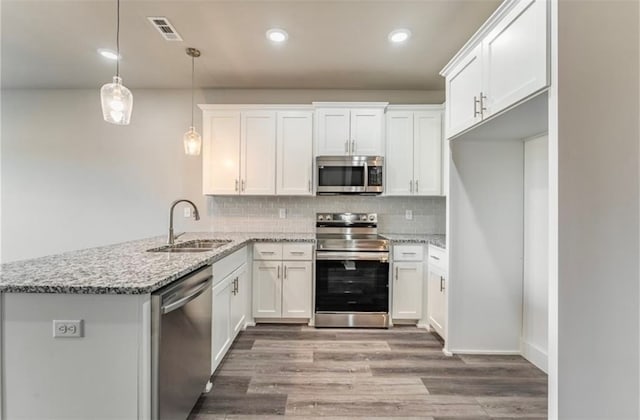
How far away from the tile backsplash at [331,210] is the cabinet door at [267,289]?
71 centimetres

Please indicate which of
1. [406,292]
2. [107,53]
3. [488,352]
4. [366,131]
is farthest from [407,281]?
[107,53]

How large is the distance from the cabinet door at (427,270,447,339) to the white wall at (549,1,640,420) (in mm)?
1307

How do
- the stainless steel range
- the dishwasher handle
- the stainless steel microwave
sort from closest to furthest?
the dishwasher handle, the stainless steel range, the stainless steel microwave

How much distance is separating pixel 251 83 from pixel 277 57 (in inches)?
29.4

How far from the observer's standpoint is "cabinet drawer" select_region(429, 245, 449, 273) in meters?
2.63

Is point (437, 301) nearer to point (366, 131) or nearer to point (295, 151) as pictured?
point (366, 131)

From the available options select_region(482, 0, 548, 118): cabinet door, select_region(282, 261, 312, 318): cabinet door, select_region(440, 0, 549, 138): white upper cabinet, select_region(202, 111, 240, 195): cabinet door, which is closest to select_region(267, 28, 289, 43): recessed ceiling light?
select_region(202, 111, 240, 195): cabinet door

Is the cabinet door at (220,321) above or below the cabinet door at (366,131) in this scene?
below

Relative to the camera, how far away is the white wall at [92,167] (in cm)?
370

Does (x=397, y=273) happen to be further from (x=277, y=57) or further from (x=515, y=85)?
(x=277, y=57)

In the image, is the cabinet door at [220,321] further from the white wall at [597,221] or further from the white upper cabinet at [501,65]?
the white upper cabinet at [501,65]

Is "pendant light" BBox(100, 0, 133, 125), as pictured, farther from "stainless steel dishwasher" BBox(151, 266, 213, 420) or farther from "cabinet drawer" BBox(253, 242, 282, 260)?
"cabinet drawer" BBox(253, 242, 282, 260)

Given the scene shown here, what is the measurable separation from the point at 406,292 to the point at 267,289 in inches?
58.2

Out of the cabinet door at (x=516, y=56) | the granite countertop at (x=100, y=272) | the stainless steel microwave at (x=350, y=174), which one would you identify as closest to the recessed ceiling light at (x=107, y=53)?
the granite countertop at (x=100, y=272)
